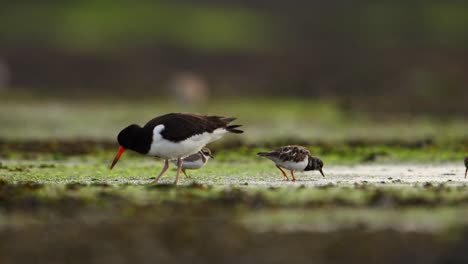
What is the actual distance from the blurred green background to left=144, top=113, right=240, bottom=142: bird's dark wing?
16.2m

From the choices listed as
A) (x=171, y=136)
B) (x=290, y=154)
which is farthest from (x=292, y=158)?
(x=171, y=136)

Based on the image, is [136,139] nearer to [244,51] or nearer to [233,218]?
[233,218]

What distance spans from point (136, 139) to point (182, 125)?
65 centimetres

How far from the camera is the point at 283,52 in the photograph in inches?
1802

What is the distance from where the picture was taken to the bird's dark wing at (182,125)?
1330cm

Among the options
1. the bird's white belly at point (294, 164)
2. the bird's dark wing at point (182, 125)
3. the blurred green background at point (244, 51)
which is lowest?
the bird's white belly at point (294, 164)

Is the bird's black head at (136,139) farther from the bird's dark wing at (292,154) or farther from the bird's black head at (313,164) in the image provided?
the bird's black head at (313,164)

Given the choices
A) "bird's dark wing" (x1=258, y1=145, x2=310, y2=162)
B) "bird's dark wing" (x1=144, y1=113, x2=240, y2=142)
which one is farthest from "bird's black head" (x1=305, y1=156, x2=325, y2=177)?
"bird's dark wing" (x1=144, y1=113, x2=240, y2=142)

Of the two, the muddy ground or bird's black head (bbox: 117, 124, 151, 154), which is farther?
bird's black head (bbox: 117, 124, 151, 154)

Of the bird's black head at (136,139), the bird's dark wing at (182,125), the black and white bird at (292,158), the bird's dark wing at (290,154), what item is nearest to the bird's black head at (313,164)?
the black and white bird at (292,158)

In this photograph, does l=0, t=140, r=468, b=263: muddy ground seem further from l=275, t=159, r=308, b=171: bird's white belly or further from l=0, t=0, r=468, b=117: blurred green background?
l=0, t=0, r=468, b=117: blurred green background

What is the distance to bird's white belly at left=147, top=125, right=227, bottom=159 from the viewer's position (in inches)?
524

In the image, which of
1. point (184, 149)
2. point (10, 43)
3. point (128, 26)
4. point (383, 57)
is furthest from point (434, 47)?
point (184, 149)

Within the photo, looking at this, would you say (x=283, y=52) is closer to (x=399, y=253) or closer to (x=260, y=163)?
(x=260, y=163)
